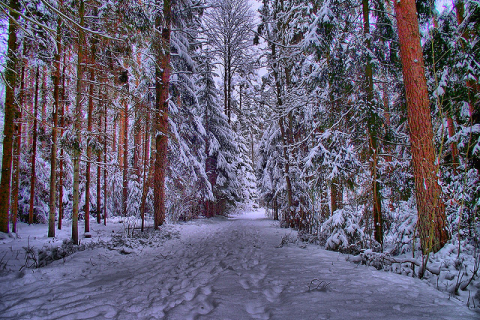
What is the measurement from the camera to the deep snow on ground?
2.44 metres

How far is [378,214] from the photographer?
5266mm

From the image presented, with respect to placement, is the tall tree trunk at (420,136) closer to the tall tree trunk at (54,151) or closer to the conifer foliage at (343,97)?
the conifer foliage at (343,97)

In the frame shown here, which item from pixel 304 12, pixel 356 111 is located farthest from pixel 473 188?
pixel 304 12

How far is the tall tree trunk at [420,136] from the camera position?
381 centimetres

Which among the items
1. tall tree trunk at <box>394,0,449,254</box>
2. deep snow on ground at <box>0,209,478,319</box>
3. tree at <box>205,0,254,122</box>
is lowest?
deep snow on ground at <box>0,209,478,319</box>

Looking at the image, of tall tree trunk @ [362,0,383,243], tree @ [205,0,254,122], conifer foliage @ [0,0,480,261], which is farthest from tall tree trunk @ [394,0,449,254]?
tree @ [205,0,254,122]

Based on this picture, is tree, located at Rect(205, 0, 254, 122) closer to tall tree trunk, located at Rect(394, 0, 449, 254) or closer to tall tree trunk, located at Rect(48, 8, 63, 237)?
tall tree trunk, located at Rect(48, 8, 63, 237)

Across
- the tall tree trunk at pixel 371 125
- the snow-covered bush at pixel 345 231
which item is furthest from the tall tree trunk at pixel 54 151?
the tall tree trunk at pixel 371 125

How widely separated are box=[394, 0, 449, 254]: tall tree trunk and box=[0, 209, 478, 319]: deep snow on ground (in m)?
1.17

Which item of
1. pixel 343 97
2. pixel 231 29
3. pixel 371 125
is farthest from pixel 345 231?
pixel 231 29

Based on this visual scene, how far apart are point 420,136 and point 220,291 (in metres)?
4.36

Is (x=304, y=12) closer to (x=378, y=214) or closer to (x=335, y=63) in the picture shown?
(x=335, y=63)

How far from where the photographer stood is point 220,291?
3.11 meters

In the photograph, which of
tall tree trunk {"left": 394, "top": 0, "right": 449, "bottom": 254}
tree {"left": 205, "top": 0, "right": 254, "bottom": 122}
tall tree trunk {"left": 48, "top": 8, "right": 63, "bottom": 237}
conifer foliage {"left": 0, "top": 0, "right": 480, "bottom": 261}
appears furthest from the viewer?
tree {"left": 205, "top": 0, "right": 254, "bottom": 122}
